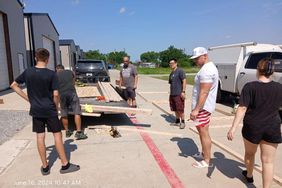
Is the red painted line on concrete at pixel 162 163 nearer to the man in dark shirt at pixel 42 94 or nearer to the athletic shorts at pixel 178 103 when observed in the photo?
the athletic shorts at pixel 178 103

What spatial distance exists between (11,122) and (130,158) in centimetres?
463

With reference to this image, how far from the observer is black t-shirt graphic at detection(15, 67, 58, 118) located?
4.04m

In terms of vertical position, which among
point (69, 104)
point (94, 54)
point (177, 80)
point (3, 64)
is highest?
point (94, 54)

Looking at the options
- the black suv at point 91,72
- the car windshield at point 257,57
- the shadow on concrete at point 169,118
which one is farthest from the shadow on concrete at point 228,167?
the black suv at point 91,72

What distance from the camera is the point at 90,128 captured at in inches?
276

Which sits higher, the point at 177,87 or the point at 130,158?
the point at 177,87

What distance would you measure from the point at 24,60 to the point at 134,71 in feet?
47.7

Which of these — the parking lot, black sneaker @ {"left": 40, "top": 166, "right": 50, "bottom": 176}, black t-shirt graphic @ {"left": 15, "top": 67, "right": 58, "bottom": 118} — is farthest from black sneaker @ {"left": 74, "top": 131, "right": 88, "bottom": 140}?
black t-shirt graphic @ {"left": 15, "top": 67, "right": 58, "bottom": 118}

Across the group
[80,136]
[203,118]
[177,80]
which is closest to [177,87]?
[177,80]

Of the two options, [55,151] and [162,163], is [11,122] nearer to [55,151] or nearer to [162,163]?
[55,151]

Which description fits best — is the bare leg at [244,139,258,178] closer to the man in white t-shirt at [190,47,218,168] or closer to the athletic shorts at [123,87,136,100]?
the man in white t-shirt at [190,47,218,168]

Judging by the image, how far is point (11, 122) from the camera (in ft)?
26.2

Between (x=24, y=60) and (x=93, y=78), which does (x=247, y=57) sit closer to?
(x=93, y=78)

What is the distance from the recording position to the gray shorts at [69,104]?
621 centimetres
